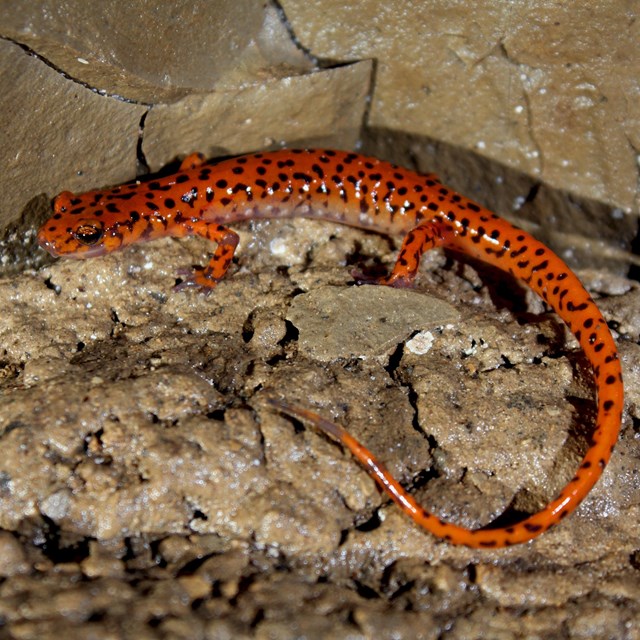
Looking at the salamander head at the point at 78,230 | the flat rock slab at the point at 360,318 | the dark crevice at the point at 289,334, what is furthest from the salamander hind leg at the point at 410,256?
the salamander head at the point at 78,230

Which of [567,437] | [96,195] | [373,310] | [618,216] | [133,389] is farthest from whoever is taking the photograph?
[618,216]

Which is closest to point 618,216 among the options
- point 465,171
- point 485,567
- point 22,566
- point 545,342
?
point 465,171

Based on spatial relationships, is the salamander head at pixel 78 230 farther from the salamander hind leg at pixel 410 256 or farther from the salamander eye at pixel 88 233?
the salamander hind leg at pixel 410 256

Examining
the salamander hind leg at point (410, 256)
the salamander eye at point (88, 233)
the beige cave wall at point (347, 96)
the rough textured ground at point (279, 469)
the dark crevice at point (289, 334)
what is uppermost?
the beige cave wall at point (347, 96)

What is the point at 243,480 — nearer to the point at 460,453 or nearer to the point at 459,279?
the point at 460,453

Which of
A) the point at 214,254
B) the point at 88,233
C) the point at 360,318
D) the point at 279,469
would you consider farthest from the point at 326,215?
the point at 279,469

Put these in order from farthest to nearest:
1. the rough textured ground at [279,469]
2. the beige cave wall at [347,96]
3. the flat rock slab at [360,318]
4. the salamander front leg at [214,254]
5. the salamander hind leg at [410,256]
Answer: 1. the salamander hind leg at [410,256]
2. the salamander front leg at [214,254]
3. the beige cave wall at [347,96]
4. the flat rock slab at [360,318]
5. the rough textured ground at [279,469]

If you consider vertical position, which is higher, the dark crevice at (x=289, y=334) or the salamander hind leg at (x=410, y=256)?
the salamander hind leg at (x=410, y=256)

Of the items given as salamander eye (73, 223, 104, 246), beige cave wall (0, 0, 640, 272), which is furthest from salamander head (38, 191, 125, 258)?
beige cave wall (0, 0, 640, 272)
